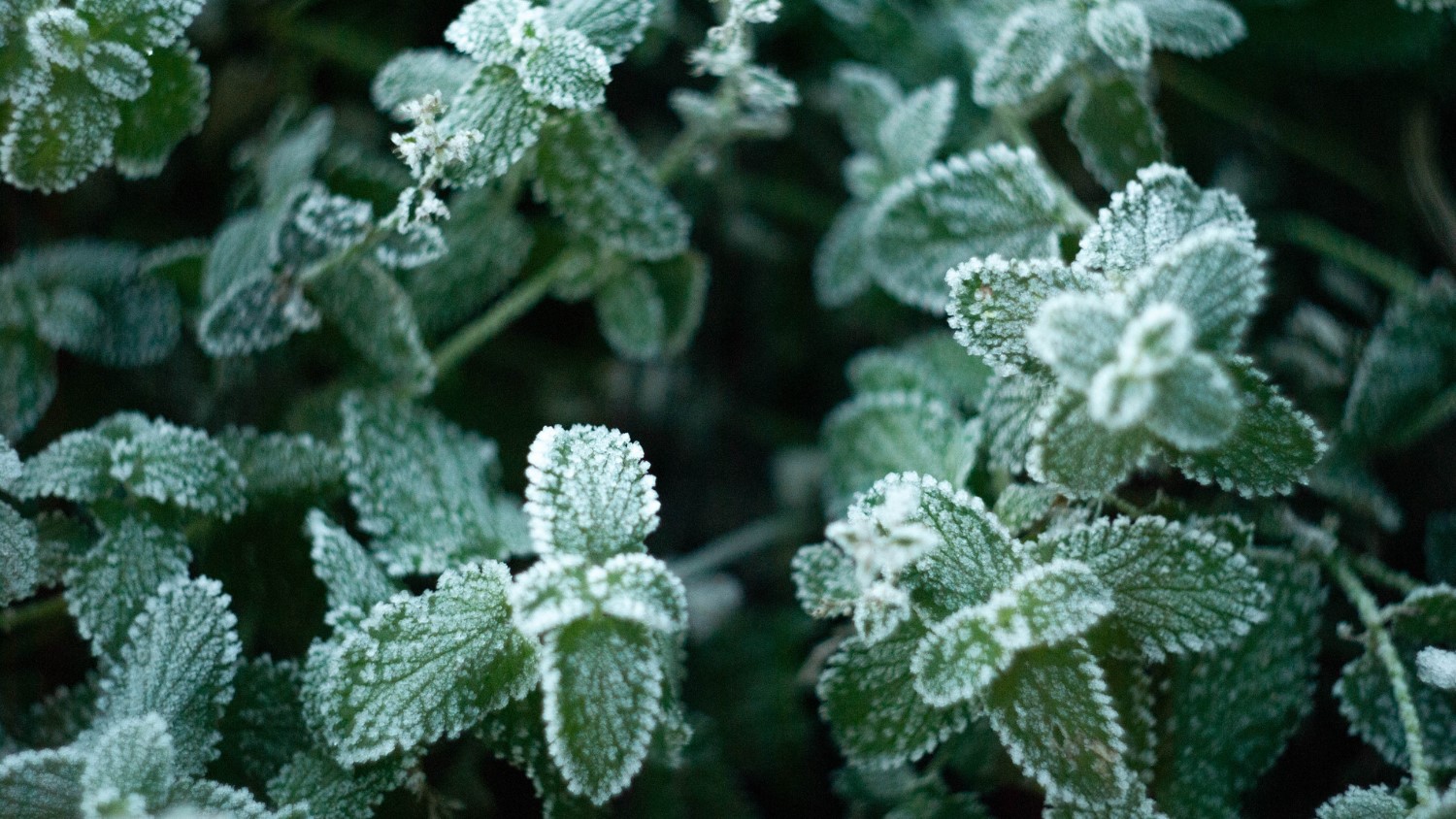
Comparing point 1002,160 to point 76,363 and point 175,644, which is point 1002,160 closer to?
point 175,644

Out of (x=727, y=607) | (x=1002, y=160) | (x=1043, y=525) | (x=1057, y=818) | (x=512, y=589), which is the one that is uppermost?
(x=1002, y=160)

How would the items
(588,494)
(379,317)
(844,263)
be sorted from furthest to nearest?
(844,263) → (379,317) → (588,494)

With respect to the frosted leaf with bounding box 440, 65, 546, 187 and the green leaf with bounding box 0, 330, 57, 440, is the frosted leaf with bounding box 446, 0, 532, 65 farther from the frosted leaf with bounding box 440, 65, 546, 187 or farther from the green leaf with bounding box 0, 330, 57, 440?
the green leaf with bounding box 0, 330, 57, 440

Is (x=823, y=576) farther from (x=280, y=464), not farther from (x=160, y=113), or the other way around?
(x=160, y=113)

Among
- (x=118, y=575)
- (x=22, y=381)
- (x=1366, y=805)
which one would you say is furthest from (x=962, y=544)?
(x=22, y=381)

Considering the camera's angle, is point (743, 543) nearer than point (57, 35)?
No

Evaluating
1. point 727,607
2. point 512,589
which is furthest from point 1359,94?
point 512,589

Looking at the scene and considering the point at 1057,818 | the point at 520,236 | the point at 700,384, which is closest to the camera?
the point at 1057,818

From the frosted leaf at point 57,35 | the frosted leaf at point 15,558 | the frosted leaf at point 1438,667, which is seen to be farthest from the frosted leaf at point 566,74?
the frosted leaf at point 1438,667
